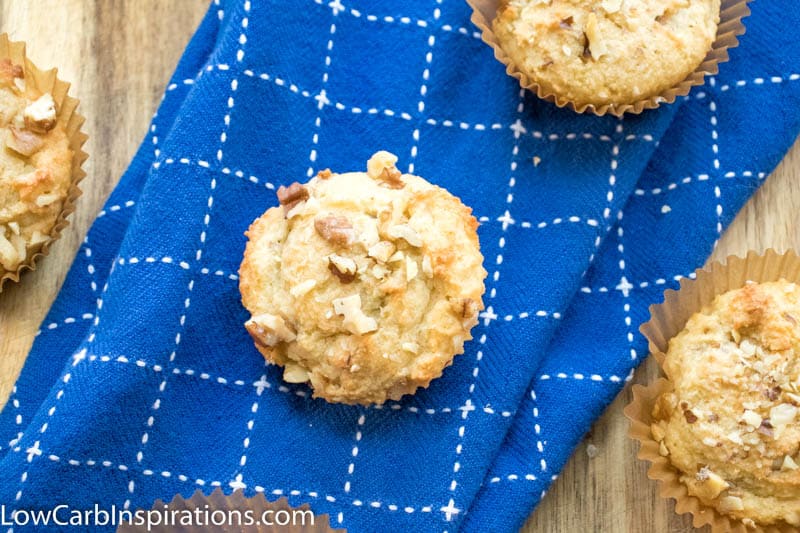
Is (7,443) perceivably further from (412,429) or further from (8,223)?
(412,429)

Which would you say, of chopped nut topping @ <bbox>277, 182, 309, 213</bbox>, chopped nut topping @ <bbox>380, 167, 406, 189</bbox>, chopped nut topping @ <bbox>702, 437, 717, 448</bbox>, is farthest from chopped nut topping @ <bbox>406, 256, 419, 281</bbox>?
chopped nut topping @ <bbox>702, 437, 717, 448</bbox>

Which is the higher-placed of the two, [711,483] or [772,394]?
[772,394]

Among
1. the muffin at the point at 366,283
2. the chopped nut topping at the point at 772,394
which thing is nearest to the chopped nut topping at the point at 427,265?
the muffin at the point at 366,283

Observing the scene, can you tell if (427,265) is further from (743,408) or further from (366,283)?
(743,408)

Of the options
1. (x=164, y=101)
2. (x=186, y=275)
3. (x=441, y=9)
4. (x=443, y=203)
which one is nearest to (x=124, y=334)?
(x=186, y=275)

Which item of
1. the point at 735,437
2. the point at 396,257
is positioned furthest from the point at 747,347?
the point at 396,257

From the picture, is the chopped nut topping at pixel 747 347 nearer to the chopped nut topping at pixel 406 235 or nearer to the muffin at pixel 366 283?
the muffin at pixel 366 283
